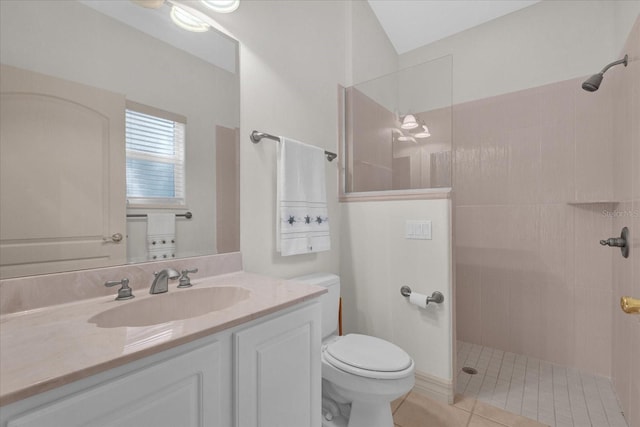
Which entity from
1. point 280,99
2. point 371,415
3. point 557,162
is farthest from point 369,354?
point 557,162

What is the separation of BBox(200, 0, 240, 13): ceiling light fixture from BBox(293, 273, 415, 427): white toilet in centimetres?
172

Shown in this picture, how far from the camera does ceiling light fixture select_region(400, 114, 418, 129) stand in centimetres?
188

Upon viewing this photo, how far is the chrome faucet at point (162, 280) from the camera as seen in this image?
1.06 metres

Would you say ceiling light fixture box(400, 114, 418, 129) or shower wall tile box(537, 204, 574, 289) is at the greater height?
ceiling light fixture box(400, 114, 418, 129)

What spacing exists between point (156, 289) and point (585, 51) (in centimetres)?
289

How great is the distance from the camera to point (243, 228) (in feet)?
4.89

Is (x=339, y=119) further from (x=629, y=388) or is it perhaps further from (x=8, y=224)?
(x=629, y=388)

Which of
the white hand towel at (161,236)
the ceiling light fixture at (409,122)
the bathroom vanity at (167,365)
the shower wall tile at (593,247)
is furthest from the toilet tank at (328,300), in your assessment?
the shower wall tile at (593,247)

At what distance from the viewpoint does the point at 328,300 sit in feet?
5.49

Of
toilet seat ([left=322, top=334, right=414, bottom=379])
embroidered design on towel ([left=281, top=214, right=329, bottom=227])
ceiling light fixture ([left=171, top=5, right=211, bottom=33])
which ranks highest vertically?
ceiling light fixture ([left=171, top=5, right=211, bottom=33])

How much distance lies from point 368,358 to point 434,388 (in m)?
0.70

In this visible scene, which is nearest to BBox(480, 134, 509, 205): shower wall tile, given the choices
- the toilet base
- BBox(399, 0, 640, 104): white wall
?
BBox(399, 0, 640, 104): white wall

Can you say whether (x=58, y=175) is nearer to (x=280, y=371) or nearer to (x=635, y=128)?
(x=280, y=371)

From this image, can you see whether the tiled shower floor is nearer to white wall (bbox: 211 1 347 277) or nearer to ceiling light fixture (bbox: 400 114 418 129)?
white wall (bbox: 211 1 347 277)
